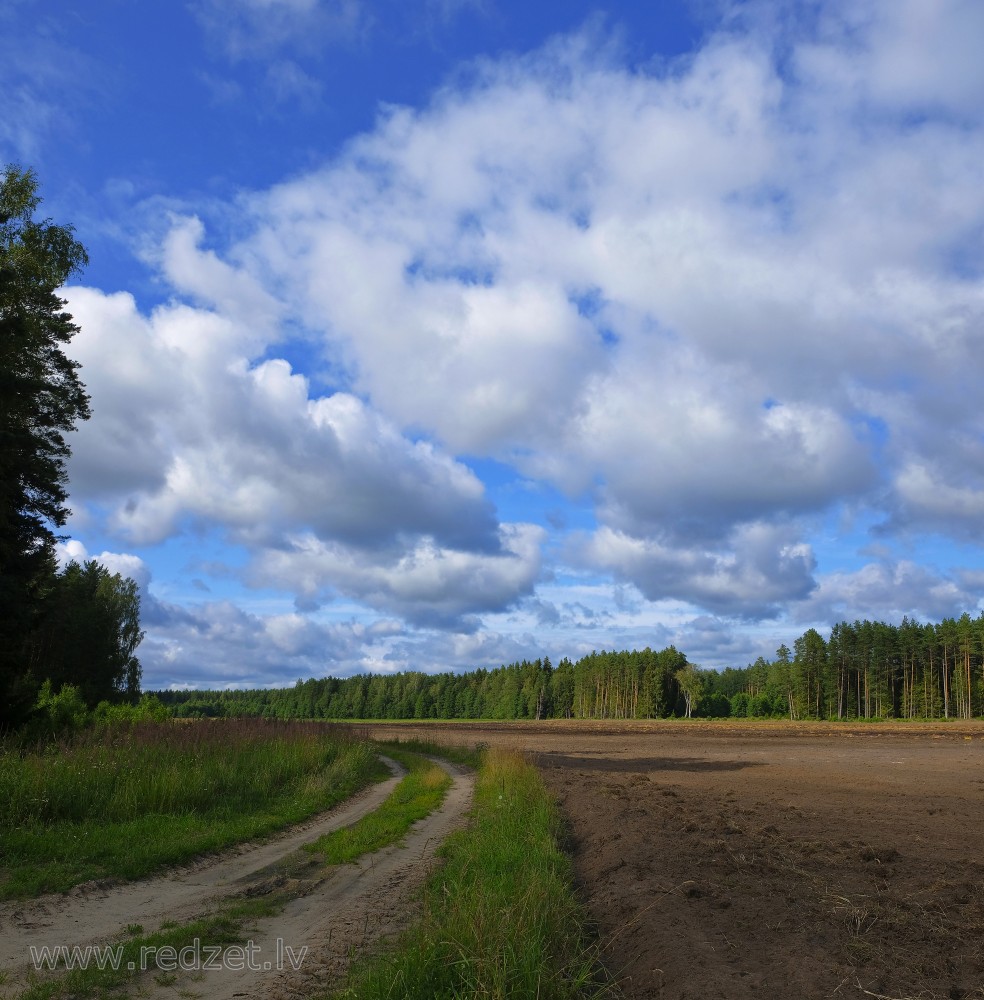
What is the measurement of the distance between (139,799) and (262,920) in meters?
6.94

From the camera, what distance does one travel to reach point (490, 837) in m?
12.4

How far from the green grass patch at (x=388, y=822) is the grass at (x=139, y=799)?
1431 millimetres

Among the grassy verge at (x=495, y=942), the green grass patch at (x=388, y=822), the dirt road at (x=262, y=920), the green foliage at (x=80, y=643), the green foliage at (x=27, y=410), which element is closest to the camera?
the grassy verge at (x=495, y=942)

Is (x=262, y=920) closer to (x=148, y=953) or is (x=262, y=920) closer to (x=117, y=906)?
(x=148, y=953)

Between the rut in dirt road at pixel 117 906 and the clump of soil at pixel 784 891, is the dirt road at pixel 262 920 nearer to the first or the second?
the rut in dirt road at pixel 117 906

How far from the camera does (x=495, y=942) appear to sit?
240 inches

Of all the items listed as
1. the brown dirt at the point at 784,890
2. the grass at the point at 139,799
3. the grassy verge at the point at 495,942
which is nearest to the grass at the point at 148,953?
the grassy verge at the point at 495,942

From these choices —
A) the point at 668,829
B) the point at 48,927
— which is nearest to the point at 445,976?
the point at 48,927

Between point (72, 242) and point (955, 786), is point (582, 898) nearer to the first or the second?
point (955, 786)

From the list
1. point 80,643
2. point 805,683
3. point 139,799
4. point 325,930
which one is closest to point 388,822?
point 139,799

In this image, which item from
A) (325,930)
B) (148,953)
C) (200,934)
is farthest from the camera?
(325,930)

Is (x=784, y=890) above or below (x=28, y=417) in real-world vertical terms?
below

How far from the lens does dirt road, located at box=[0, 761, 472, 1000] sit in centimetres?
651

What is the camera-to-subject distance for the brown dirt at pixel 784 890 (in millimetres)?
6316
